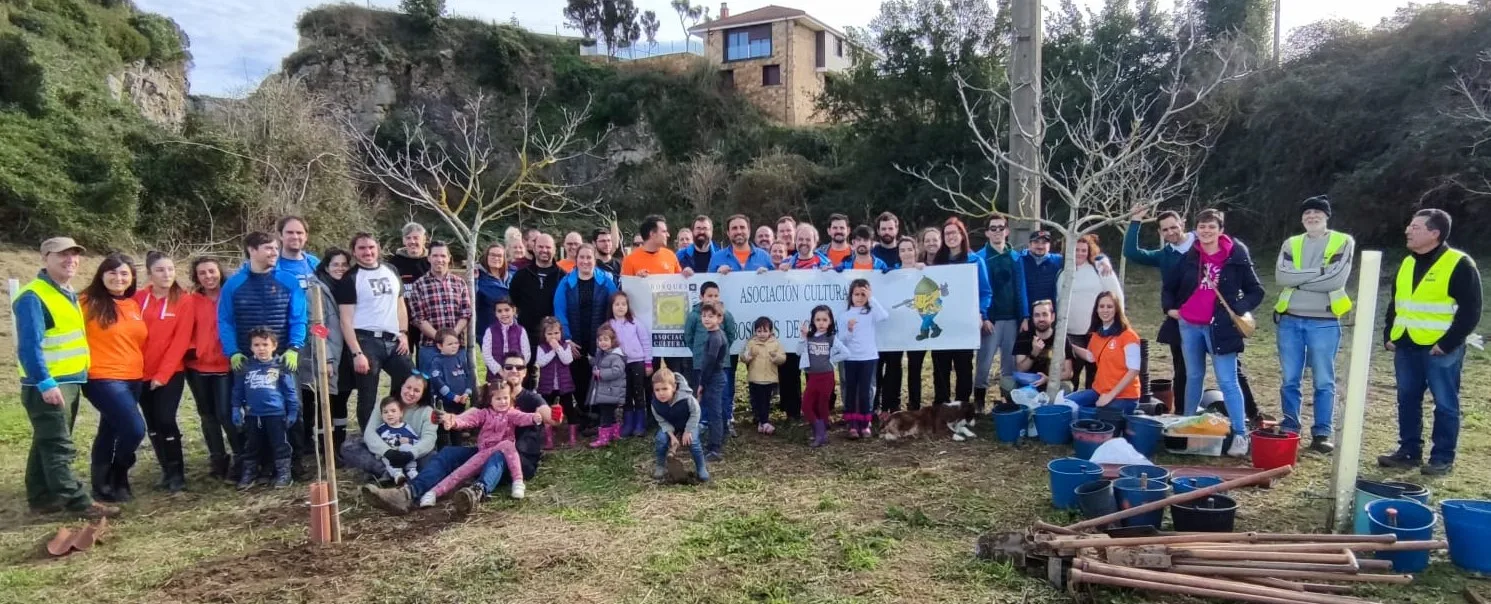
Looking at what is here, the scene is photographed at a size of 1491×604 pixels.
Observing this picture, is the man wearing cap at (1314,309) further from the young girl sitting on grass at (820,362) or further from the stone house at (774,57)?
the stone house at (774,57)

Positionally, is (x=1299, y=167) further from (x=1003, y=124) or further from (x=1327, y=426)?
(x=1327, y=426)

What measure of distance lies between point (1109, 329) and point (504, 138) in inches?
1156

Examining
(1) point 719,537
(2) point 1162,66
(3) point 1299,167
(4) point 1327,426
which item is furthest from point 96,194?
(3) point 1299,167

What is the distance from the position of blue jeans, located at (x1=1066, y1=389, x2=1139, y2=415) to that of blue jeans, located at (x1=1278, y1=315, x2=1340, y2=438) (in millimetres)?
973

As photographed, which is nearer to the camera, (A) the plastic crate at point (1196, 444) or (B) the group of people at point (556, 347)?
(B) the group of people at point (556, 347)

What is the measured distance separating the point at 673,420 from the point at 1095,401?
3.33 meters

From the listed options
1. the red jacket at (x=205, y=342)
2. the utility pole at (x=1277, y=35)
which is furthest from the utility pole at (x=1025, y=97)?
the utility pole at (x=1277, y=35)

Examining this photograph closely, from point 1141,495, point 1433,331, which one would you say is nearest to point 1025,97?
point 1433,331

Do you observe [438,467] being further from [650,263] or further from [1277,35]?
[1277,35]

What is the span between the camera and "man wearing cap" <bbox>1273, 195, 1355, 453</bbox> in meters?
5.41

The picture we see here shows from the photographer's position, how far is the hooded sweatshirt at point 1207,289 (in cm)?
574

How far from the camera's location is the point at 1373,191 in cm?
1611

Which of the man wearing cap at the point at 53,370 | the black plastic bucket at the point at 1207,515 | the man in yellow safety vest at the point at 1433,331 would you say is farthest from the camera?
the man in yellow safety vest at the point at 1433,331

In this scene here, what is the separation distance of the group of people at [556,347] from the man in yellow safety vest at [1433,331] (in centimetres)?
1
